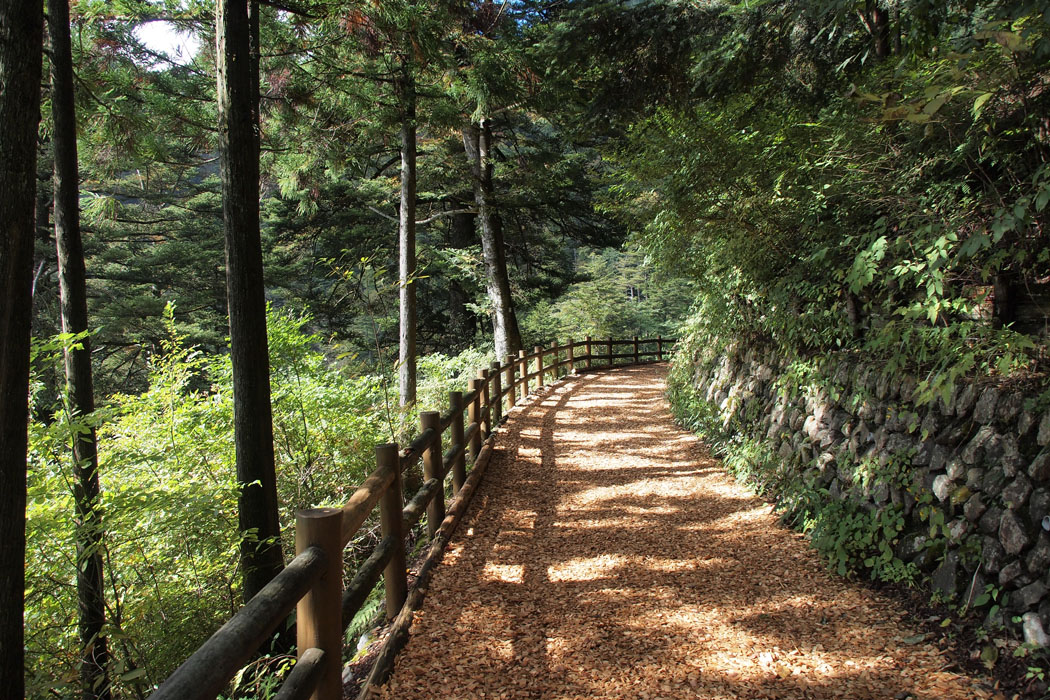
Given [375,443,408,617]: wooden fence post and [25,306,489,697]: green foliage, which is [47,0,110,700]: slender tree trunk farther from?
[375,443,408,617]: wooden fence post

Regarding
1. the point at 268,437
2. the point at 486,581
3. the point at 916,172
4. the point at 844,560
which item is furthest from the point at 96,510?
the point at 916,172

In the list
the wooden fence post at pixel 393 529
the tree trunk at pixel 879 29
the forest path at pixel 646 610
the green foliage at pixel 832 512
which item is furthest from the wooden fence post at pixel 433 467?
the tree trunk at pixel 879 29

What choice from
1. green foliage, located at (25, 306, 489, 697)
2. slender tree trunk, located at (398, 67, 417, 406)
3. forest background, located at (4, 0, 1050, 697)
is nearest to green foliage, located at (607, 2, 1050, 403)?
forest background, located at (4, 0, 1050, 697)

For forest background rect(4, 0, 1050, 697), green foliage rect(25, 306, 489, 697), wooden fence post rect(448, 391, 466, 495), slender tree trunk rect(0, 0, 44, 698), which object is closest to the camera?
slender tree trunk rect(0, 0, 44, 698)

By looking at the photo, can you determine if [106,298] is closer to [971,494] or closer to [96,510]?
[96,510]

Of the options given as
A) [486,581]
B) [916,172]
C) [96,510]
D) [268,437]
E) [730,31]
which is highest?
[730,31]

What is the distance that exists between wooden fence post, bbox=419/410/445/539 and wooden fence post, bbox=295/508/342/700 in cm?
→ 222

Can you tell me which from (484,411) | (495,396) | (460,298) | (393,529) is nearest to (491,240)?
(460,298)

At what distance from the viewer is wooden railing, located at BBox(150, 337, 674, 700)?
1.55m

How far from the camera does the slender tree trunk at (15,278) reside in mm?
2514

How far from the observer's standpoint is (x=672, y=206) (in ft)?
21.6

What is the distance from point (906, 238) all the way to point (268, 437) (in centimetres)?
446

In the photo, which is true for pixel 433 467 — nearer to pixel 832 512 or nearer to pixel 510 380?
pixel 832 512

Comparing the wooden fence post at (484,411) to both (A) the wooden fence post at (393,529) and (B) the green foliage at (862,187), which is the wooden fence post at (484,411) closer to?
(B) the green foliage at (862,187)
